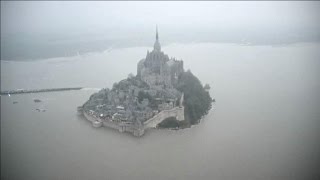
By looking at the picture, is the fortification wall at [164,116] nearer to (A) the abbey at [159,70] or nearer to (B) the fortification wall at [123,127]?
(B) the fortification wall at [123,127]

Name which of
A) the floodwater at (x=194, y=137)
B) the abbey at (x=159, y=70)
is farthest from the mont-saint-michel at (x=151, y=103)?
the floodwater at (x=194, y=137)

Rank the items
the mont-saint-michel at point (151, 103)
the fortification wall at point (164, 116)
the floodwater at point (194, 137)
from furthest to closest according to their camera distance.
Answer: the mont-saint-michel at point (151, 103)
the fortification wall at point (164, 116)
the floodwater at point (194, 137)

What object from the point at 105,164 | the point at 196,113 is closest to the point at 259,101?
the point at 196,113

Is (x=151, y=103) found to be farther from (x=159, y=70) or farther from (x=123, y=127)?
(x=159, y=70)

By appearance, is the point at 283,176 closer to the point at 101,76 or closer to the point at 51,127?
the point at 51,127

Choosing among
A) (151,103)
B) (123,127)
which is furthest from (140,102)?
(123,127)

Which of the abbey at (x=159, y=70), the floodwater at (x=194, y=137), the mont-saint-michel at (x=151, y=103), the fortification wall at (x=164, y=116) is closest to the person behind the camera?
the floodwater at (x=194, y=137)

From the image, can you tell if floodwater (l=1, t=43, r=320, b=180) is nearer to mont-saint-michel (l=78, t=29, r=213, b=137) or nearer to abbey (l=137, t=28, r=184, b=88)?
mont-saint-michel (l=78, t=29, r=213, b=137)
